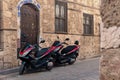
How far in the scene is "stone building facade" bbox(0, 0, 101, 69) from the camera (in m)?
9.16

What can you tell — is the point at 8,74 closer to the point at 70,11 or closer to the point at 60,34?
the point at 60,34

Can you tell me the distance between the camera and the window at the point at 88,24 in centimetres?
1388

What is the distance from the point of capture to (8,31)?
9.22m

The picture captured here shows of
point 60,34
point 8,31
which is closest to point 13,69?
point 8,31

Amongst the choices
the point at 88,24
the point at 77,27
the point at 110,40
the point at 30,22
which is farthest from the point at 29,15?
the point at 110,40

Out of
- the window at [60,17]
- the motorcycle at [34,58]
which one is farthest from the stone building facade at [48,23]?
the motorcycle at [34,58]

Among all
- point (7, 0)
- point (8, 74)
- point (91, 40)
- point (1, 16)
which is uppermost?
point (7, 0)

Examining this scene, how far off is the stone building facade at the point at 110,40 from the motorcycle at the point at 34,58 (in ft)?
20.3

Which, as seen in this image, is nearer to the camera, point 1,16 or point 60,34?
point 1,16

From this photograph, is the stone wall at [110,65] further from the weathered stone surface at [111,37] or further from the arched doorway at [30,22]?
the arched doorway at [30,22]

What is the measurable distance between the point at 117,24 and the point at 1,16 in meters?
7.71

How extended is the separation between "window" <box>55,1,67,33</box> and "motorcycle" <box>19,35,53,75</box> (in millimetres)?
3002

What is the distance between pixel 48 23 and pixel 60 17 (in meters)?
1.08

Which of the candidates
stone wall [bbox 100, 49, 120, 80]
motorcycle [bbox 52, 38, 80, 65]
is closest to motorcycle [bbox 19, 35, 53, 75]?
motorcycle [bbox 52, 38, 80, 65]
